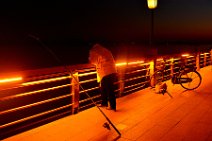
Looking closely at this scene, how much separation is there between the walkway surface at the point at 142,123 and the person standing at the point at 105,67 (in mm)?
427

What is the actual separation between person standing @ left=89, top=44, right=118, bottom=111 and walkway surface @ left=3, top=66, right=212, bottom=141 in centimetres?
43

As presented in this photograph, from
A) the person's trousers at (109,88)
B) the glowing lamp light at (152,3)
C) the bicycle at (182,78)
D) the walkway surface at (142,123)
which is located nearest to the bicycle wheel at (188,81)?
the bicycle at (182,78)

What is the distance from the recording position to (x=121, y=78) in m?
7.37

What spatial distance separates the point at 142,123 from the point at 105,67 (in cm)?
149

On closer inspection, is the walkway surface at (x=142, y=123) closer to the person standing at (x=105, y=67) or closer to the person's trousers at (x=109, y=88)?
the person's trousers at (x=109, y=88)

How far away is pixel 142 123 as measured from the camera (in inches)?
190

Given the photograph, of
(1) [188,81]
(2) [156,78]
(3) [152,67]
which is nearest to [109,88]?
(2) [156,78]

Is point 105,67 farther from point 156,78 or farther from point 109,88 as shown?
point 156,78

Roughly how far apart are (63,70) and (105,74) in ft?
3.32

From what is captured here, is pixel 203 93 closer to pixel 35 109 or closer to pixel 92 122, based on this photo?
pixel 92 122

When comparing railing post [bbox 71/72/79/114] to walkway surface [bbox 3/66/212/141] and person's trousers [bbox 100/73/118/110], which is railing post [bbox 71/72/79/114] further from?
person's trousers [bbox 100/73/118/110]

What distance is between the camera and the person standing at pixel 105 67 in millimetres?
5500

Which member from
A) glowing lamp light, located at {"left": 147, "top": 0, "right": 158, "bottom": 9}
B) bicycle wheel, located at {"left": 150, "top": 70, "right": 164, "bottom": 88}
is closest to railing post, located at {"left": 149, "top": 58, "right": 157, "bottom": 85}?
bicycle wheel, located at {"left": 150, "top": 70, "right": 164, "bottom": 88}

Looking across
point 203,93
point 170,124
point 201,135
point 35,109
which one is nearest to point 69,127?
point 170,124
